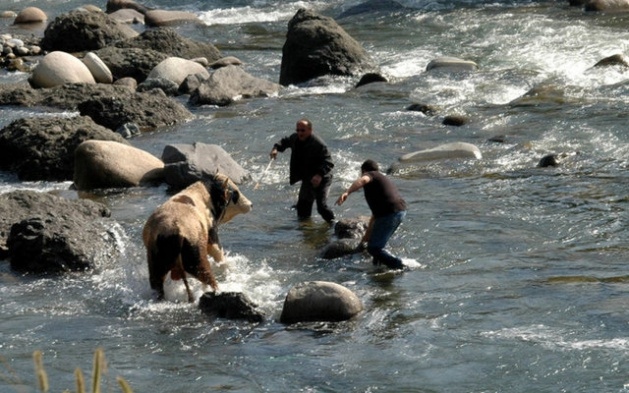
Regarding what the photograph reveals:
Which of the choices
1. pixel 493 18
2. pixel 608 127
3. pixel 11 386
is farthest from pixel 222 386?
pixel 493 18

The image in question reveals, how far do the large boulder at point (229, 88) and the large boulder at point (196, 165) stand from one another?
16.1 feet

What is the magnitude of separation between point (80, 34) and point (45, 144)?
11.4 meters

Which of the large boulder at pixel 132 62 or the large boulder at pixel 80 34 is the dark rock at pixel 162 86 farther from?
the large boulder at pixel 80 34

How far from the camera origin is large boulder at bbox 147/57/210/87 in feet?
80.3

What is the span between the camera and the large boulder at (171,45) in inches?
1072

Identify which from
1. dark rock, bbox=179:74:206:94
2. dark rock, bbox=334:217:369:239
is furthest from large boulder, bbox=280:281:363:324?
dark rock, bbox=179:74:206:94

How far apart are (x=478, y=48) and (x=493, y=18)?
306 centimetres

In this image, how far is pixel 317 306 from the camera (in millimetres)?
11109

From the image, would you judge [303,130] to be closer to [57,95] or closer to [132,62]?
[57,95]

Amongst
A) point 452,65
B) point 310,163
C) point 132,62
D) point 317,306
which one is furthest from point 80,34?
point 317,306

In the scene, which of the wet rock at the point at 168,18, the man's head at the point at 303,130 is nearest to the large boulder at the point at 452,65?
the man's head at the point at 303,130

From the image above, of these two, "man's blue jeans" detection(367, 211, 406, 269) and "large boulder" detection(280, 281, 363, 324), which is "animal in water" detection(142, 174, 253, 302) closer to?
"large boulder" detection(280, 281, 363, 324)

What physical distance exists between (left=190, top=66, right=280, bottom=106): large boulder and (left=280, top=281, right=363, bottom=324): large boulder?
11667 mm

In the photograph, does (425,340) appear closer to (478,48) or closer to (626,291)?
(626,291)
